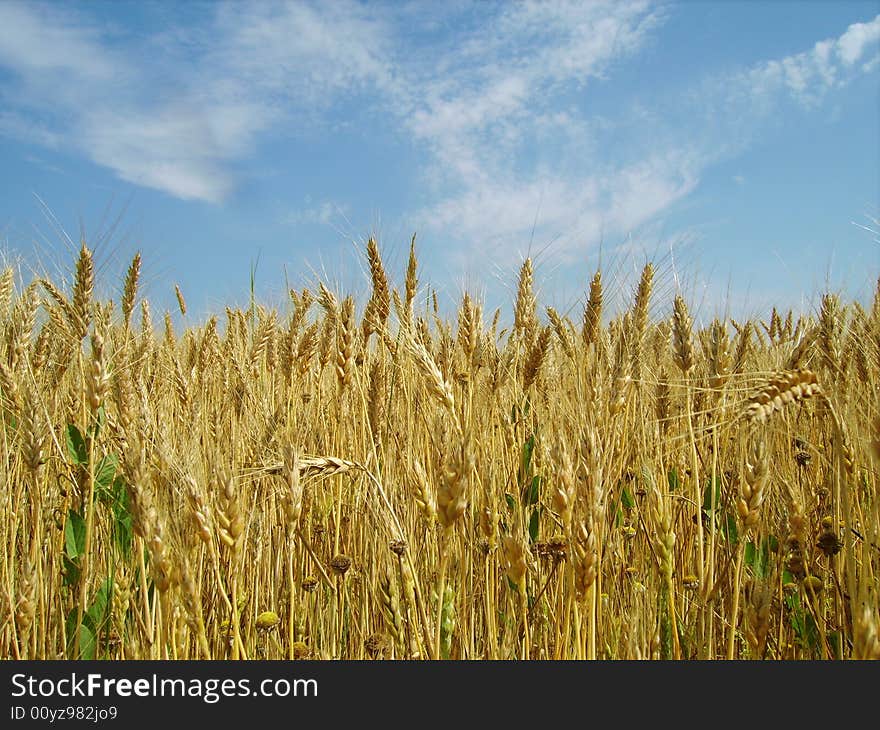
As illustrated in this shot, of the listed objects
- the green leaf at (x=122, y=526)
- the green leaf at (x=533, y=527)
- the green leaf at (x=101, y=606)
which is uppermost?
the green leaf at (x=122, y=526)

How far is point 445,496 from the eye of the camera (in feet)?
4.80

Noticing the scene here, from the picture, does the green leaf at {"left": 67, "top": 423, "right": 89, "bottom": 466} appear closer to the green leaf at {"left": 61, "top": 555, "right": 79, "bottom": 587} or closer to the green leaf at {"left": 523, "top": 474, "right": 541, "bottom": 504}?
the green leaf at {"left": 61, "top": 555, "right": 79, "bottom": 587}

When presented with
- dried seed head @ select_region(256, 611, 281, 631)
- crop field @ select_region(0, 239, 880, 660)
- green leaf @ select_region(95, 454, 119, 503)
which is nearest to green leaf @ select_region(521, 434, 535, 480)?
crop field @ select_region(0, 239, 880, 660)

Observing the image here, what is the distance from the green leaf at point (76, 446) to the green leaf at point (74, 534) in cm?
23

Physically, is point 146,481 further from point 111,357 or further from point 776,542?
point 776,542

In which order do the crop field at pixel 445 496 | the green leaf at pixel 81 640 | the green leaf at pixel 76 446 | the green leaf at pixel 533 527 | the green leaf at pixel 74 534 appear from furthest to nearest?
the green leaf at pixel 533 527 → the green leaf at pixel 76 446 → the green leaf at pixel 74 534 → the green leaf at pixel 81 640 → the crop field at pixel 445 496

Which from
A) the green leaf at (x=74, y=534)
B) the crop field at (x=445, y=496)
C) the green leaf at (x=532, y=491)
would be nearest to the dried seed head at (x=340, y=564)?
the crop field at (x=445, y=496)

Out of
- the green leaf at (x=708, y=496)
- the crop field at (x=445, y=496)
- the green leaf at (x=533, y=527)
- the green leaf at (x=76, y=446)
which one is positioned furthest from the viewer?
the green leaf at (x=708, y=496)

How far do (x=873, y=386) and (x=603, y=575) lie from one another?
112cm

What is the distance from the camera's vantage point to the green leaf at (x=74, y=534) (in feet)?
6.93

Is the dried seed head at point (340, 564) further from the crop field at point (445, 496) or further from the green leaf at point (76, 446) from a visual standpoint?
the green leaf at point (76, 446)

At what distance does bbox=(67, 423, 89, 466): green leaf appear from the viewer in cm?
226

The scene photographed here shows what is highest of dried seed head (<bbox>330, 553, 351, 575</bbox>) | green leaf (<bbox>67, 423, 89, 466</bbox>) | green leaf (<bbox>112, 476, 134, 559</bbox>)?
green leaf (<bbox>67, 423, 89, 466</bbox>)

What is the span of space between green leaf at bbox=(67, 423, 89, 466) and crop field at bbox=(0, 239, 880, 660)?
0.01 m
